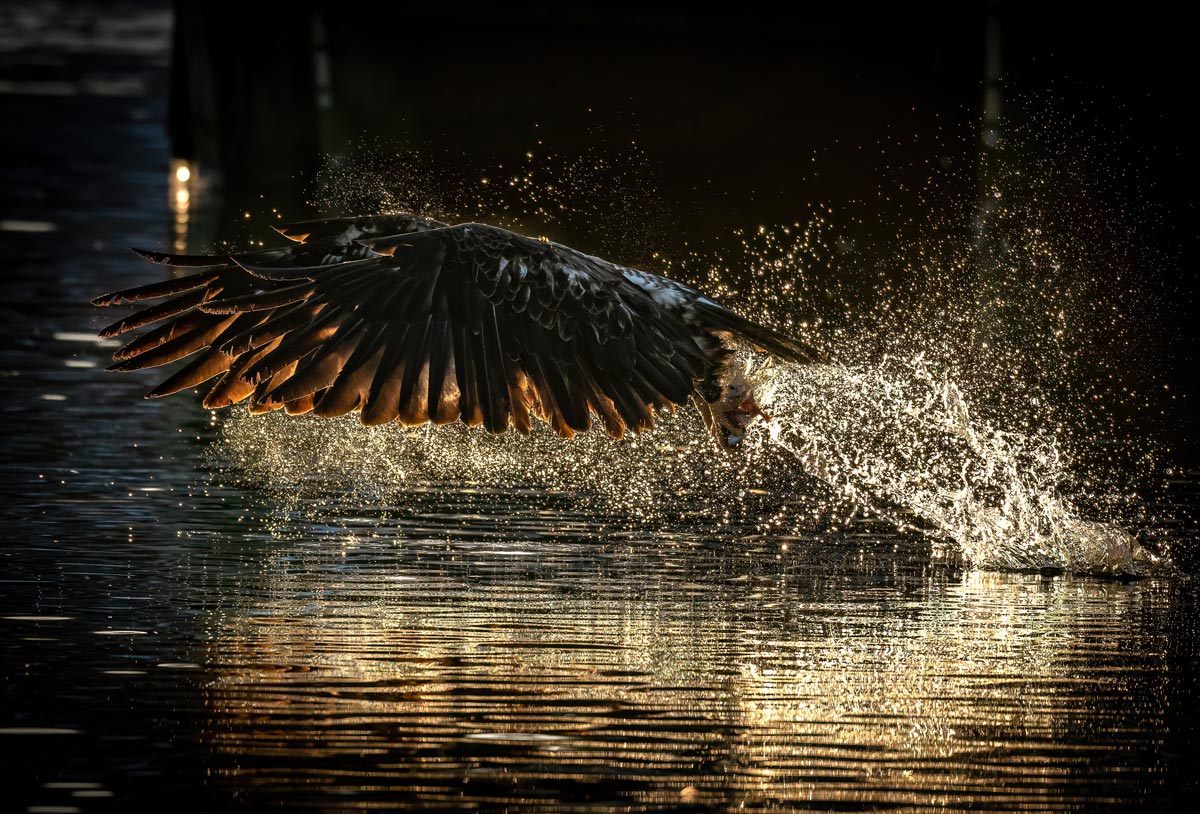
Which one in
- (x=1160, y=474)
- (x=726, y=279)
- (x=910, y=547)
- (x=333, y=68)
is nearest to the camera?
(x=910, y=547)

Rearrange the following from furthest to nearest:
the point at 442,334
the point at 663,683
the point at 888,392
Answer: the point at 888,392
the point at 442,334
the point at 663,683

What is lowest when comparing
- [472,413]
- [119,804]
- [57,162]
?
[119,804]

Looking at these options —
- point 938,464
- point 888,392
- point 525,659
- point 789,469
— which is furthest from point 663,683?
point 888,392

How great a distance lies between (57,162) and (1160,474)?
17.8 m

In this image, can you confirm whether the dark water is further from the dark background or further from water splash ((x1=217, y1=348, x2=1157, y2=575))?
the dark background

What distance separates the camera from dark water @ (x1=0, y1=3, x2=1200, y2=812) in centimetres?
561

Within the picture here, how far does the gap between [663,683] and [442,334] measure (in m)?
1.93

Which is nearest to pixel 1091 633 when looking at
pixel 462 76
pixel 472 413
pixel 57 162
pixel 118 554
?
pixel 472 413

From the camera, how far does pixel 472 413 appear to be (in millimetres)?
7852

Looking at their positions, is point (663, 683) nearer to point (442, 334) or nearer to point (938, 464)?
point (442, 334)

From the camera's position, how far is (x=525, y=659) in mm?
6734

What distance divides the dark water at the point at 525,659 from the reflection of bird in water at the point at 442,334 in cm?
59

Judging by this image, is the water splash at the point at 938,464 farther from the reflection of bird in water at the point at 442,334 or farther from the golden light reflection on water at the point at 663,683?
the reflection of bird in water at the point at 442,334

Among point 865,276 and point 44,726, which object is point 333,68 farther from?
point 44,726
